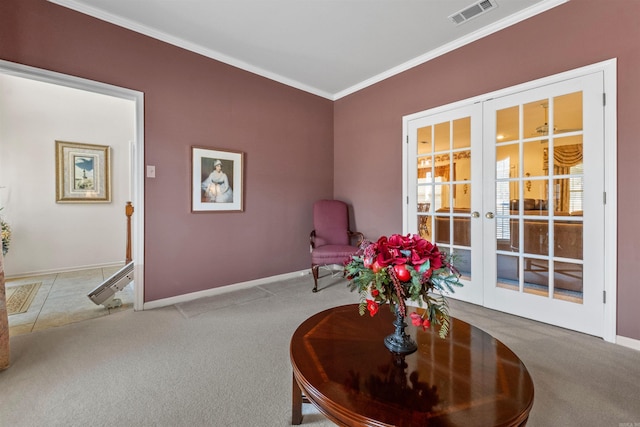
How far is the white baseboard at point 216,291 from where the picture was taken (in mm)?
2873

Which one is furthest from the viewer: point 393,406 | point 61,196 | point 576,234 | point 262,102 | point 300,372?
point 61,196

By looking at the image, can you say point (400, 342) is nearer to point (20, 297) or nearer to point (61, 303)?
point (61, 303)

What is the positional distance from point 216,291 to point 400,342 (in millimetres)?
2627

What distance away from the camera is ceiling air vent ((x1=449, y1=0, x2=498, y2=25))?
7.93 ft

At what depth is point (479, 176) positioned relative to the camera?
2.87m

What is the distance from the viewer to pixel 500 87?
8.95ft

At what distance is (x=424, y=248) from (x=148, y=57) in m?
3.22

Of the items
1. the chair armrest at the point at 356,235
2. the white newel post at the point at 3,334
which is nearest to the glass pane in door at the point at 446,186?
the chair armrest at the point at 356,235

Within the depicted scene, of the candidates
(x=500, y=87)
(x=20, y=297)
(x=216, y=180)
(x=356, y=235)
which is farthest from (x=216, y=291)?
(x=500, y=87)

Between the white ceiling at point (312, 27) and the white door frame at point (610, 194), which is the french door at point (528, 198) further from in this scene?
the white ceiling at point (312, 27)

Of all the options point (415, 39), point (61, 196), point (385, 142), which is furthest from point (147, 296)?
point (415, 39)

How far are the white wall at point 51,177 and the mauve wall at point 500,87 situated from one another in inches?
151

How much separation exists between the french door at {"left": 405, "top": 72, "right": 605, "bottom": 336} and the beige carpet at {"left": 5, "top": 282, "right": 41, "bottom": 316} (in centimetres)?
432

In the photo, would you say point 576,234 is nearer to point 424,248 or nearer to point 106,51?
point 424,248
